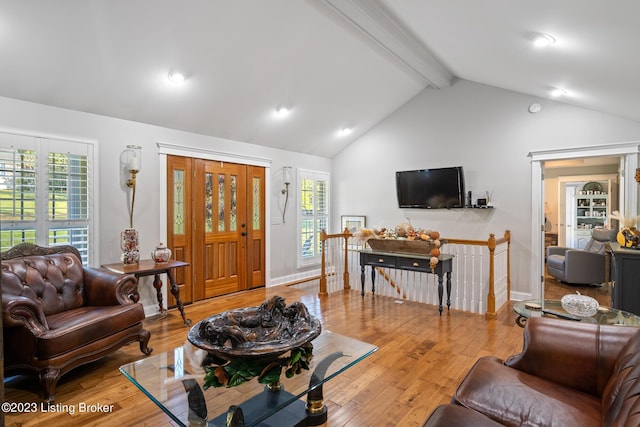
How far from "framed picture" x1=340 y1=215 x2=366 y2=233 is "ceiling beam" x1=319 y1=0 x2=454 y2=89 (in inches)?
104

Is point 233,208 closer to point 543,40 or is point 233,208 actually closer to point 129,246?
point 129,246

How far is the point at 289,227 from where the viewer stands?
6.11 metres

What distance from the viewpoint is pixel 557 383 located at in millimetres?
1712

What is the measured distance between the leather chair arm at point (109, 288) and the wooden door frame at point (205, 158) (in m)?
1.23

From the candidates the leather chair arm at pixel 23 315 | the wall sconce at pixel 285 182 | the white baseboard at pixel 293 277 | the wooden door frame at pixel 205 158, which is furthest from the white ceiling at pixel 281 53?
the white baseboard at pixel 293 277

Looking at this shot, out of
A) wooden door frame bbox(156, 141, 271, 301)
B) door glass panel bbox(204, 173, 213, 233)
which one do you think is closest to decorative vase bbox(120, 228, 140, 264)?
wooden door frame bbox(156, 141, 271, 301)

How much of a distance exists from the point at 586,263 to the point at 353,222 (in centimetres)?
380

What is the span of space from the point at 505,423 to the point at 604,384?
0.60 metres

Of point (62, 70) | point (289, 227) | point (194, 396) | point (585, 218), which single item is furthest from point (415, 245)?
point (585, 218)

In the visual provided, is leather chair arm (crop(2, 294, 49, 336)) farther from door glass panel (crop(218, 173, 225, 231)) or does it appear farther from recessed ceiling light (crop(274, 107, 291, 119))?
recessed ceiling light (crop(274, 107, 291, 119))

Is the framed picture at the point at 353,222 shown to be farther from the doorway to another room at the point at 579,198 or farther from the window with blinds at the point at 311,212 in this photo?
the doorway to another room at the point at 579,198

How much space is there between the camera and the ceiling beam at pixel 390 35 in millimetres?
3420

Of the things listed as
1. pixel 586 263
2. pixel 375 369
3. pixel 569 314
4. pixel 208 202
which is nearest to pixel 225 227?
pixel 208 202

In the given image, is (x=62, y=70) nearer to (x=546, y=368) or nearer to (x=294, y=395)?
(x=294, y=395)
